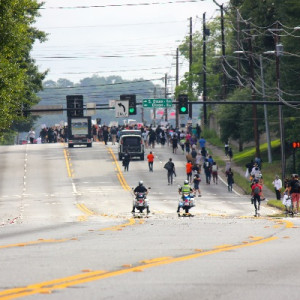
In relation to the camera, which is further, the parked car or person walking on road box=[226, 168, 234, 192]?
the parked car

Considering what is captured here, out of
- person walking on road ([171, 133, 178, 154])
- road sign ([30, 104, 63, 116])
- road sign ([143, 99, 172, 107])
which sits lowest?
person walking on road ([171, 133, 178, 154])

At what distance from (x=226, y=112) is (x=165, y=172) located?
41.5ft

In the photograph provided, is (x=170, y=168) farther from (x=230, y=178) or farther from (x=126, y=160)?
(x=126, y=160)

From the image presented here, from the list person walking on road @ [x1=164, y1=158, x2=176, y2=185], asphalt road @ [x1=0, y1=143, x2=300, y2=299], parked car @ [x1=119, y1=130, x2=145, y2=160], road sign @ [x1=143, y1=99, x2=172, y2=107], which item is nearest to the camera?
asphalt road @ [x1=0, y1=143, x2=300, y2=299]

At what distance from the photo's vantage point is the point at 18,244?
20016mm

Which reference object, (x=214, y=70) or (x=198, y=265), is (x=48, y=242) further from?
(x=214, y=70)

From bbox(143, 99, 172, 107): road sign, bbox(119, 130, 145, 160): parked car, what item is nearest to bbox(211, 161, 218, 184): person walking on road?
bbox(143, 99, 172, 107): road sign

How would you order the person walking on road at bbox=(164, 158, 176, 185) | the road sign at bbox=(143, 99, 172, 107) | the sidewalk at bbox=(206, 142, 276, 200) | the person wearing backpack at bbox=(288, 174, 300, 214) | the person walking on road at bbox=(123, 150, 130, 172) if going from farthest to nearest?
the person walking on road at bbox=(123, 150, 130, 172)
the road sign at bbox=(143, 99, 172, 107)
the person walking on road at bbox=(164, 158, 176, 185)
the sidewalk at bbox=(206, 142, 276, 200)
the person wearing backpack at bbox=(288, 174, 300, 214)

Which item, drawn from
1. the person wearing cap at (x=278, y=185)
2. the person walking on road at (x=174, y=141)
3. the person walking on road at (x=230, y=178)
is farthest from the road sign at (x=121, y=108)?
the person wearing cap at (x=278, y=185)

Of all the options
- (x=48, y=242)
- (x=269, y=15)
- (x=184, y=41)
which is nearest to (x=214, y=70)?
(x=184, y=41)

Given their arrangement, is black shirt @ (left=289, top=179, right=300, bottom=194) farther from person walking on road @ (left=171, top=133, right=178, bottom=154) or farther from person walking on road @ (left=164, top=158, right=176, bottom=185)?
person walking on road @ (left=171, top=133, right=178, bottom=154)

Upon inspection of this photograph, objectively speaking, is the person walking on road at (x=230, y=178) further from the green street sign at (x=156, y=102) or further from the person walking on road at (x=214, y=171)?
the green street sign at (x=156, y=102)

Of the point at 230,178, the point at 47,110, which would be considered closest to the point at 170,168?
the point at 230,178

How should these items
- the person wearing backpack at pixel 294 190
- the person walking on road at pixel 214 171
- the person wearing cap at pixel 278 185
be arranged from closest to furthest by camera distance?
the person wearing backpack at pixel 294 190
the person wearing cap at pixel 278 185
the person walking on road at pixel 214 171
